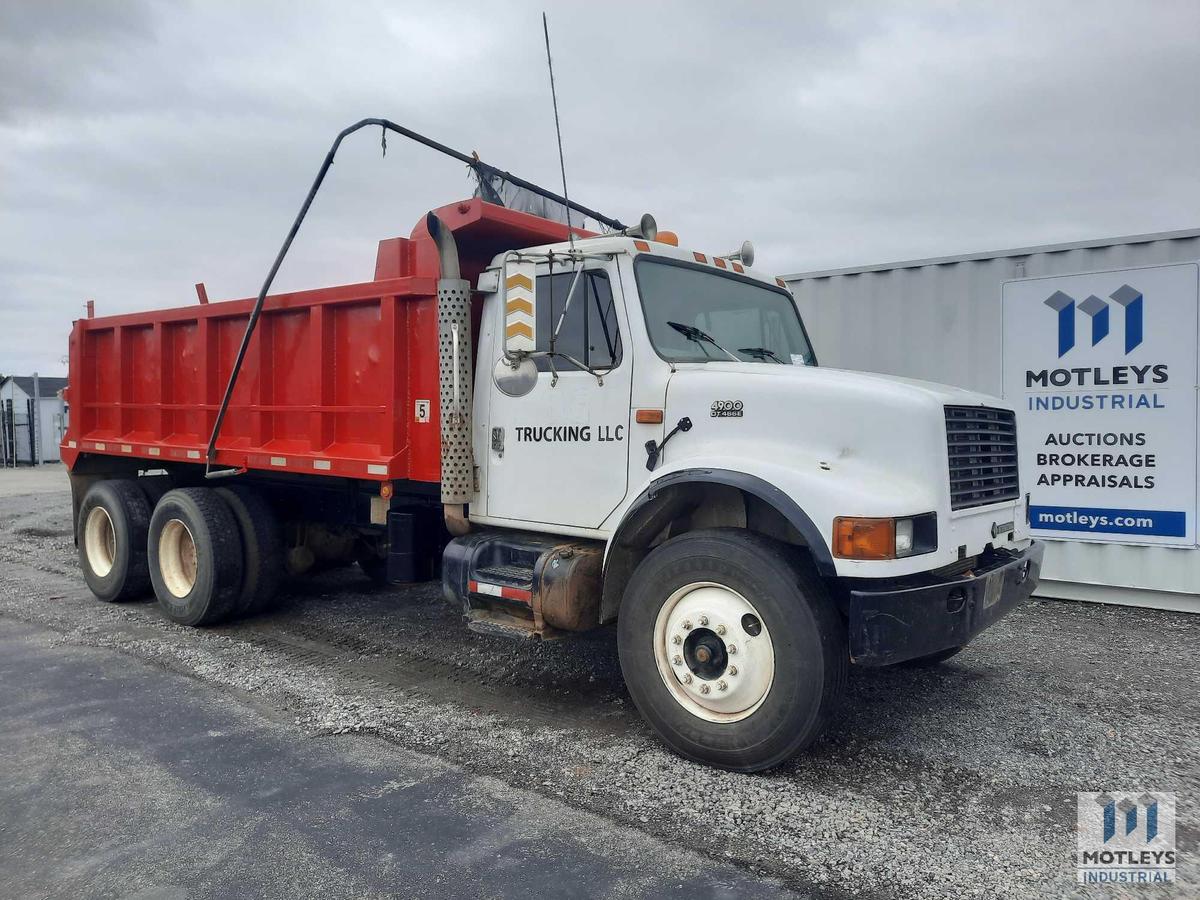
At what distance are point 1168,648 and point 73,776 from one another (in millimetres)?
6958

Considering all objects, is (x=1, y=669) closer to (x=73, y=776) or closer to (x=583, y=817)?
(x=73, y=776)

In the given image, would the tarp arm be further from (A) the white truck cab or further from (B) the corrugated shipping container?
(B) the corrugated shipping container

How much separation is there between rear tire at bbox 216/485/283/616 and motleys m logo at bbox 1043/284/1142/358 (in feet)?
22.7

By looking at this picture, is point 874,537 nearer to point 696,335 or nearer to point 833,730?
point 833,730

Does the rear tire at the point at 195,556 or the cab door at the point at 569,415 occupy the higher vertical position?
the cab door at the point at 569,415

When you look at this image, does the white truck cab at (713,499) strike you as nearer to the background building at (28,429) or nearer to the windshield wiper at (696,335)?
the windshield wiper at (696,335)

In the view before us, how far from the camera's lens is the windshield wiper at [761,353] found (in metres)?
4.95

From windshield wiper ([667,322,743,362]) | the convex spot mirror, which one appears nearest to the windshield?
windshield wiper ([667,322,743,362])

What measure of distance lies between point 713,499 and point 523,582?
1.18 meters

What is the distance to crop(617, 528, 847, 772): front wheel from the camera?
3.79 meters

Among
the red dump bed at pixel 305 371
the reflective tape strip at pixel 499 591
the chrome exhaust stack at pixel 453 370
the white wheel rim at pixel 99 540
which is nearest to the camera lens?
the reflective tape strip at pixel 499 591

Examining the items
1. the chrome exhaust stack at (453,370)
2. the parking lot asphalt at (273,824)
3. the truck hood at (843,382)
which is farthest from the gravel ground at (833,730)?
the truck hood at (843,382)

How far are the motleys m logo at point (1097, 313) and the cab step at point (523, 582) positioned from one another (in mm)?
5241

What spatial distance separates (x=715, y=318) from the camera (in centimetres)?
497
